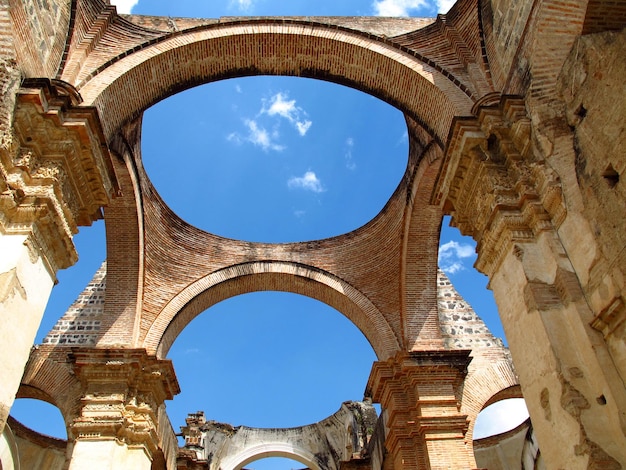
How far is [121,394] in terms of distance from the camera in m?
7.40

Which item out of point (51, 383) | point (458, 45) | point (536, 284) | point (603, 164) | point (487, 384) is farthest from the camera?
point (487, 384)

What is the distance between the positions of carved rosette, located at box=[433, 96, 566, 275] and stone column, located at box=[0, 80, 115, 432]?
3059 mm

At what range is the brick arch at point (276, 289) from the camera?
29.8 ft

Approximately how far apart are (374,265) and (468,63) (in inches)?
187

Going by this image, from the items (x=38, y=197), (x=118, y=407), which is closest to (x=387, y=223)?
(x=118, y=407)

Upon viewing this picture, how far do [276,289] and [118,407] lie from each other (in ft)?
12.9

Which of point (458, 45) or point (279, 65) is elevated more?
point (279, 65)

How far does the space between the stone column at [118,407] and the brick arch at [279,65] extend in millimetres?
3603

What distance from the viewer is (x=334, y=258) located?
1027cm

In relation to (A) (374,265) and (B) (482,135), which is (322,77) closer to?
(B) (482,135)

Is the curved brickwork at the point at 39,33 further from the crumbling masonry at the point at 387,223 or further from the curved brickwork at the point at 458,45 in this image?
the curved brickwork at the point at 458,45

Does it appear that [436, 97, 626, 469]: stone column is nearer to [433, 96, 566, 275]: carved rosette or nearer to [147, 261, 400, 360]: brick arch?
[433, 96, 566, 275]: carved rosette

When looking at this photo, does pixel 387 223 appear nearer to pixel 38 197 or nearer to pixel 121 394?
pixel 121 394

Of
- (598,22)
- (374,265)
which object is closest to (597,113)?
(598,22)
